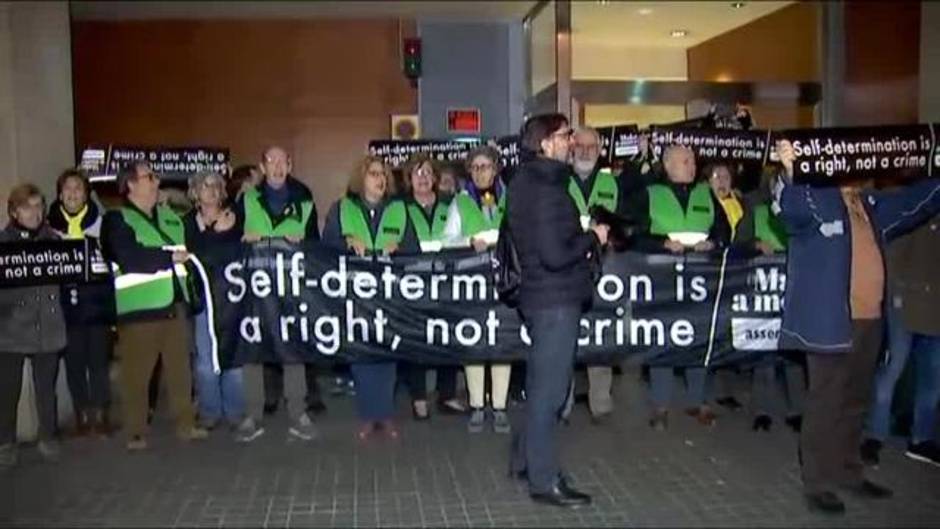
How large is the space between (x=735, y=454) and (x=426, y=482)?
1828 millimetres

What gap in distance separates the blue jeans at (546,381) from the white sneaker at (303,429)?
1865mm

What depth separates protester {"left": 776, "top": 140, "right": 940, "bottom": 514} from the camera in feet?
17.6

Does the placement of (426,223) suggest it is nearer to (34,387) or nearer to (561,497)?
(561,497)

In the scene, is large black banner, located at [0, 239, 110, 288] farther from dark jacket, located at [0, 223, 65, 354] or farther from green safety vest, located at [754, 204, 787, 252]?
green safety vest, located at [754, 204, 787, 252]

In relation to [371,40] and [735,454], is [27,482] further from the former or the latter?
[371,40]

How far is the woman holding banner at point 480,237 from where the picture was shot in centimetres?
712

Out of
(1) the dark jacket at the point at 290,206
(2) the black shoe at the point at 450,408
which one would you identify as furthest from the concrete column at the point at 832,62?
(1) the dark jacket at the point at 290,206

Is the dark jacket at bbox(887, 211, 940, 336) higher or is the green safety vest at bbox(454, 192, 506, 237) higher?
the green safety vest at bbox(454, 192, 506, 237)

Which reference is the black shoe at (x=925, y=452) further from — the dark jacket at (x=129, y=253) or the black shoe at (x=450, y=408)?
the dark jacket at (x=129, y=253)

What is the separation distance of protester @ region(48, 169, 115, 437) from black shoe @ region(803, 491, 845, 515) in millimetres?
4237

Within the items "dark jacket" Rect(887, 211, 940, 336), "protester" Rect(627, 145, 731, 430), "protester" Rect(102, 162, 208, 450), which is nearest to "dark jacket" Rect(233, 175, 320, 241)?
"protester" Rect(102, 162, 208, 450)

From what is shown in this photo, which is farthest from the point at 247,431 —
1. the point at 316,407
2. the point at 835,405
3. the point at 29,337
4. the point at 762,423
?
the point at 835,405

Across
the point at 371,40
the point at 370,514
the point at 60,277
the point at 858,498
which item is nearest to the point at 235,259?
the point at 60,277

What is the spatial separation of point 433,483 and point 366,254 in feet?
5.46
